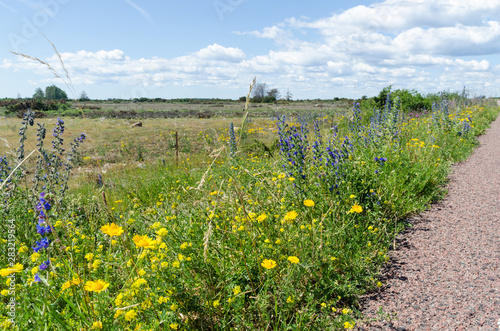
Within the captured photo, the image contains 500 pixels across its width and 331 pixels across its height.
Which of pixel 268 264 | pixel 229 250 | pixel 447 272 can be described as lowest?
pixel 447 272

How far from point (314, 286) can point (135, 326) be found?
1.33 m

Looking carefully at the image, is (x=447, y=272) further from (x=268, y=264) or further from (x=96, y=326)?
(x=96, y=326)

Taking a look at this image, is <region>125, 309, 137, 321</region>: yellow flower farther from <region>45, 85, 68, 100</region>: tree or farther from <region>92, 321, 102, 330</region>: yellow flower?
<region>45, 85, 68, 100</region>: tree

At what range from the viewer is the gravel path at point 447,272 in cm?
220

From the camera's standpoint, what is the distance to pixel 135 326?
1871mm

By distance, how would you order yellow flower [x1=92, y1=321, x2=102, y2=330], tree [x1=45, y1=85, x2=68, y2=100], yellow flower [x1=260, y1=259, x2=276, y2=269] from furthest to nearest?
tree [x1=45, y1=85, x2=68, y2=100], yellow flower [x1=260, y1=259, x2=276, y2=269], yellow flower [x1=92, y1=321, x2=102, y2=330]

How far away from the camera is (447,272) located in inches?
106

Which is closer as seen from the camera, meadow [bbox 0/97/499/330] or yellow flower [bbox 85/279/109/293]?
yellow flower [bbox 85/279/109/293]

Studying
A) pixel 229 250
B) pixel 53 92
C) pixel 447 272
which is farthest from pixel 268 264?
pixel 53 92

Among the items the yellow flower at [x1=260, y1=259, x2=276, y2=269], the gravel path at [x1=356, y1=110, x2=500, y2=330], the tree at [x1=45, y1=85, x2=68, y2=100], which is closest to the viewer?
the yellow flower at [x1=260, y1=259, x2=276, y2=269]

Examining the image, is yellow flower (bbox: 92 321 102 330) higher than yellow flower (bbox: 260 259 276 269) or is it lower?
lower

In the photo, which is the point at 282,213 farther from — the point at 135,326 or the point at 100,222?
the point at 100,222

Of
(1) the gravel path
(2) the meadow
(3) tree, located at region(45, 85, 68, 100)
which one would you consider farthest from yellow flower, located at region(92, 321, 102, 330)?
(3) tree, located at region(45, 85, 68, 100)

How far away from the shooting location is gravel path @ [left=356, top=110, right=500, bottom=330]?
2.20 meters
